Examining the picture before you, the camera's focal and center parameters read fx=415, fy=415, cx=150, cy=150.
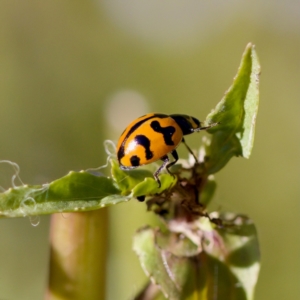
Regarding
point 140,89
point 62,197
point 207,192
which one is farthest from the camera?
point 140,89

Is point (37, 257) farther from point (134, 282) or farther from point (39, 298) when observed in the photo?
point (134, 282)

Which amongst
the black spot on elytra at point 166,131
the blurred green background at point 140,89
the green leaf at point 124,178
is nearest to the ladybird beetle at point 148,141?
the black spot on elytra at point 166,131

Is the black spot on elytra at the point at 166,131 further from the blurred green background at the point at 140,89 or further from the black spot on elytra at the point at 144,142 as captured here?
the blurred green background at the point at 140,89

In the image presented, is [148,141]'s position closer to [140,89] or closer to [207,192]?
[207,192]

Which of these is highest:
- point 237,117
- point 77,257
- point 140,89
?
point 140,89

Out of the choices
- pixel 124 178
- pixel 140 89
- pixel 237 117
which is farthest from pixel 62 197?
pixel 140 89

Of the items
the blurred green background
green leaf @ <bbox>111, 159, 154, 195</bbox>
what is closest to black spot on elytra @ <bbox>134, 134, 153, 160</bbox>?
green leaf @ <bbox>111, 159, 154, 195</bbox>

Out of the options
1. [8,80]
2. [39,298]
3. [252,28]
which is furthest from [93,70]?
[39,298]
